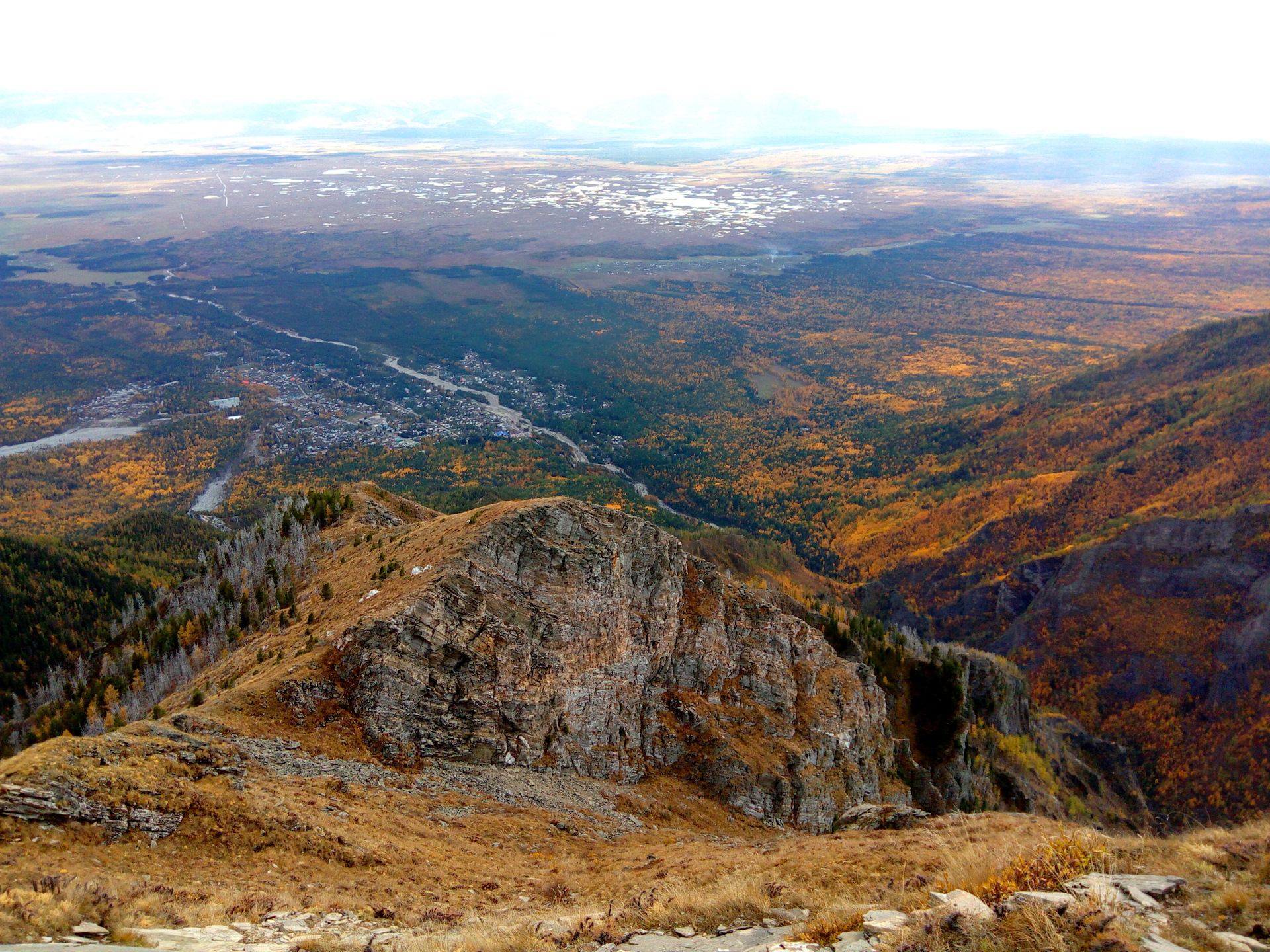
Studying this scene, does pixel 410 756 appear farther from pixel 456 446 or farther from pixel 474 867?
pixel 456 446

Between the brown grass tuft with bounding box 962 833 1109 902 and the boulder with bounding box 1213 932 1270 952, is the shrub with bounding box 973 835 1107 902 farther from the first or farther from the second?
the boulder with bounding box 1213 932 1270 952

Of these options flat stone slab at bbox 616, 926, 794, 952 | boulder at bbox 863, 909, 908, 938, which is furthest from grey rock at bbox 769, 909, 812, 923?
boulder at bbox 863, 909, 908, 938

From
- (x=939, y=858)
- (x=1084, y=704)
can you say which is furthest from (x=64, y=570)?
(x=1084, y=704)

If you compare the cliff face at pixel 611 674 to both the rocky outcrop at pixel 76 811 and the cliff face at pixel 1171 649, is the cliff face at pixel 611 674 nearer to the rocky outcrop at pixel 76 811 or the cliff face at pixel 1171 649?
the rocky outcrop at pixel 76 811

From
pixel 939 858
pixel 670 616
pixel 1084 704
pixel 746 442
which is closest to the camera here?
pixel 939 858

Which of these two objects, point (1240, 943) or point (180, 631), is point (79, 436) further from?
point (1240, 943)

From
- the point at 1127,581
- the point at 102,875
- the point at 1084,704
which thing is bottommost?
the point at 1084,704

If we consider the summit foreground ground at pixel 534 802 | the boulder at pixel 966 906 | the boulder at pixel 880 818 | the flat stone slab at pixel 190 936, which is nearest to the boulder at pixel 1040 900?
the summit foreground ground at pixel 534 802
